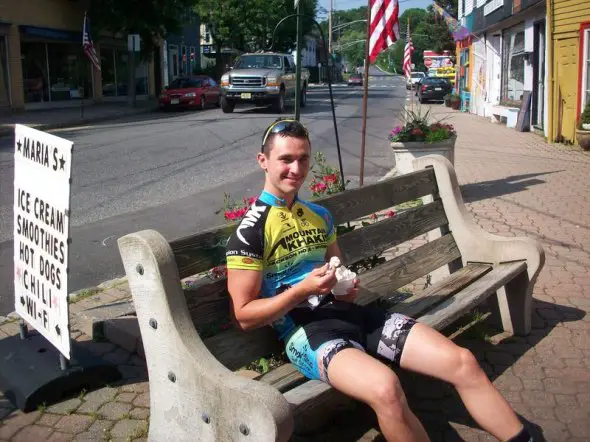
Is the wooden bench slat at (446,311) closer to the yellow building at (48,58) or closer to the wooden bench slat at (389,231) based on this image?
the wooden bench slat at (389,231)

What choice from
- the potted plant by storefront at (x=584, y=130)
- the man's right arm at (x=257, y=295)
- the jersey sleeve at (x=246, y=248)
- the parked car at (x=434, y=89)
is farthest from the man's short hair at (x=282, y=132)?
the parked car at (x=434, y=89)

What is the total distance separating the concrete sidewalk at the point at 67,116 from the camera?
21484mm

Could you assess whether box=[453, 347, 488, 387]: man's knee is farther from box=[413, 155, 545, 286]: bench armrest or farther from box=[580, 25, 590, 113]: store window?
box=[580, 25, 590, 113]: store window

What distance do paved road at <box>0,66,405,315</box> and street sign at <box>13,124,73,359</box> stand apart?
1.42 meters

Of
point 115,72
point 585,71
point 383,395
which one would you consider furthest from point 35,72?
point 383,395

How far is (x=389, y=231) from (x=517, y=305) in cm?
103

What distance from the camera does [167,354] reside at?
2.71m

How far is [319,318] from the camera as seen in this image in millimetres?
3000

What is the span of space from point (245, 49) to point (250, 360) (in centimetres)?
4828

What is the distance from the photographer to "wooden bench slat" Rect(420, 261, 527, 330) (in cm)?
361

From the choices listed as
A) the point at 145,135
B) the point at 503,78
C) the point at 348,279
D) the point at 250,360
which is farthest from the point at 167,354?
the point at 503,78

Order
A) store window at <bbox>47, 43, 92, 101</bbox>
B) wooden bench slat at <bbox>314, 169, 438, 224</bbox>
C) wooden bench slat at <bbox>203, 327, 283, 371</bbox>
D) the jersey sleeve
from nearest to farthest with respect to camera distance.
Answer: the jersey sleeve < wooden bench slat at <bbox>203, 327, 283, 371</bbox> < wooden bench slat at <bbox>314, 169, 438, 224</bbox> < store window at <bbox>47, 43, 92, 101</bbox>

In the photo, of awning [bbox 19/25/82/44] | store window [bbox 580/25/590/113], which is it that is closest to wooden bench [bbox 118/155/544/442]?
store window [bbox 580/25/590/113]

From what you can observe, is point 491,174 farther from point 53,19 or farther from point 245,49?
point 245,49
